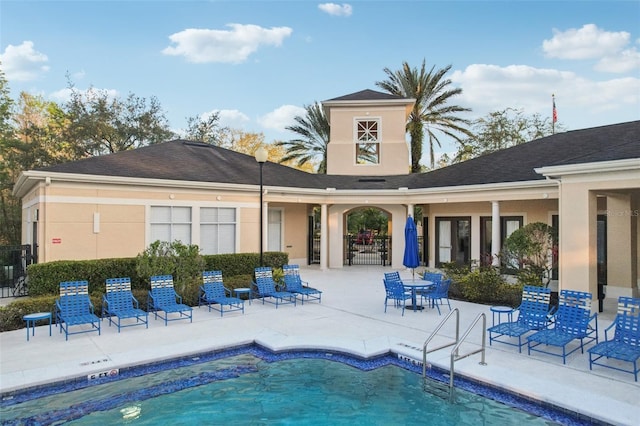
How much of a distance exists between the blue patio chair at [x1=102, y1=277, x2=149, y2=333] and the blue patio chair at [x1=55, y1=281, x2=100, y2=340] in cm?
40

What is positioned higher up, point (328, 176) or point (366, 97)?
point (366, 97)

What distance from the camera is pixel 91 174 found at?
45.4ft

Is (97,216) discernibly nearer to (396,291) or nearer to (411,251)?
(396,291)

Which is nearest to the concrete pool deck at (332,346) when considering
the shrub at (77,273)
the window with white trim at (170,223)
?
the shrub at (77,273)

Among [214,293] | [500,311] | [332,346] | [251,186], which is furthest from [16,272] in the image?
[500,311]

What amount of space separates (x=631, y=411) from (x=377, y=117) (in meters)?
20.7

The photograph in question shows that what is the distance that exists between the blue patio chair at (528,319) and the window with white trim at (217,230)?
36.3 feet

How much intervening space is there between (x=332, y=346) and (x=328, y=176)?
16.0 metres

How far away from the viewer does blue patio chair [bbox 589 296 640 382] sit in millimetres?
7061

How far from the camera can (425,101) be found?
33.3m

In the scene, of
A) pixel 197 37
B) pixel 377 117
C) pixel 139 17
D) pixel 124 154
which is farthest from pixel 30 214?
pixel 197 37

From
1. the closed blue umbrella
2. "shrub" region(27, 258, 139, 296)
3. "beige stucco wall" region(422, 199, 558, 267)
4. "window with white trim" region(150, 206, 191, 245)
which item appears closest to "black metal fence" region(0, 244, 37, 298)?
"shrub" region(27, 258, 139, 296)

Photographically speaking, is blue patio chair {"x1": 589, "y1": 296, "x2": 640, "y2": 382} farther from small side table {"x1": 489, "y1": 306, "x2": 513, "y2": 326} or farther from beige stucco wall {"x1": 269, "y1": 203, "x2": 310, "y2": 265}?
beige stucco wall {"x1": 269, "y1": 203, "x2": 310, "y2": 265}

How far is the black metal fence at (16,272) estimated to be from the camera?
44.7 feet
